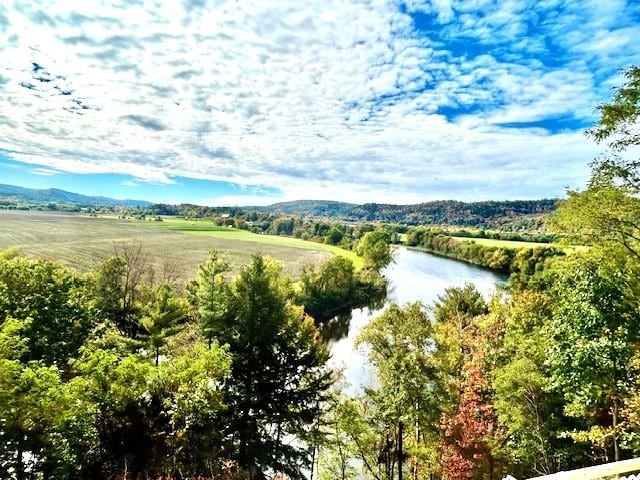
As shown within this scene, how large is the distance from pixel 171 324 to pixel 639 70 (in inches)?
930

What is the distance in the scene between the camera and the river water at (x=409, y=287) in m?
29.9

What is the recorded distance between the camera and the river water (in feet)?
98.2

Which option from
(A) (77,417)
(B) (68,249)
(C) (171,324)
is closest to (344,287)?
(C) (171,324)

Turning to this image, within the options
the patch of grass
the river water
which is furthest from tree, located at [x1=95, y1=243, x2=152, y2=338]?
the patch of grass

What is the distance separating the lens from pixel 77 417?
10.5 meters

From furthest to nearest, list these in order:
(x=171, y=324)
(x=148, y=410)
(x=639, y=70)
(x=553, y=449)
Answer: (x=171, y=324), (x=553, y=449), (x=148, y=410), (x=639, y=70)

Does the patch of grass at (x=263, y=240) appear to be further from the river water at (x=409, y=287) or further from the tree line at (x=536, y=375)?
the tree line at (x=536, y=375)

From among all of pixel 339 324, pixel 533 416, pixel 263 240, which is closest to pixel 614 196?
pixel 533 416

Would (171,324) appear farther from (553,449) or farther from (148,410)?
(553,449)

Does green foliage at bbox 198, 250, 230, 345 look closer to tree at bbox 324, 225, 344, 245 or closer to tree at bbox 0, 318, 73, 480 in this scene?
tree at bbox 0, 318, 73, 480

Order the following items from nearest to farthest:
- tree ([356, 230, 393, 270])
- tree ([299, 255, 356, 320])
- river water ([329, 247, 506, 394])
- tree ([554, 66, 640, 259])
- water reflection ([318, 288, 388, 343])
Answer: tree ([554, 66, 640, 259])
river water ([329, 247, 506, 394])
water reflection ([318, 288, 388, 343])
tree ([299, 255, 356, 320])
tree ([356, 230, 393, 270])

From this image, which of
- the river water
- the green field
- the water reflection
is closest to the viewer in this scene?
the river water

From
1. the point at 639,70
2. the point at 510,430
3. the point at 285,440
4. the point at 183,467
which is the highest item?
the point at 639,70

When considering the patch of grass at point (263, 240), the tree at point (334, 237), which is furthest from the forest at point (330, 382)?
the tree at point (334, 237)
